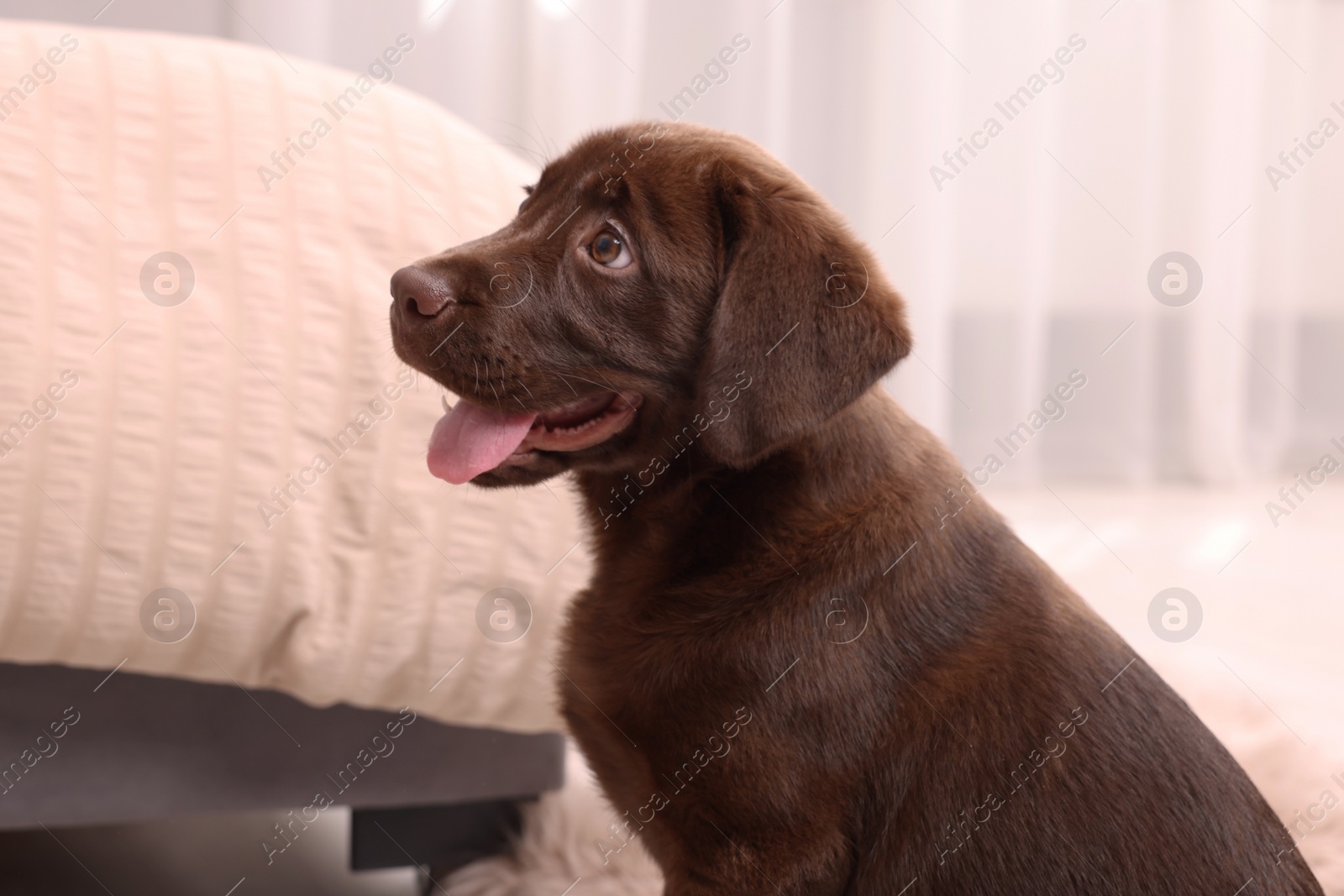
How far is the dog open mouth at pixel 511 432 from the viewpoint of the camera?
4.63 ft

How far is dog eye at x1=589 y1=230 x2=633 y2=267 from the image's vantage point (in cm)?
142

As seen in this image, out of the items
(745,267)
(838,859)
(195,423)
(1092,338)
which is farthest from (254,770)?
(1092,338)

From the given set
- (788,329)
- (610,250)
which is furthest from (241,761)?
(788,329)

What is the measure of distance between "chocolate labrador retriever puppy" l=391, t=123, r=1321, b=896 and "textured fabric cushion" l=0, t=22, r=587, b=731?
280 mm

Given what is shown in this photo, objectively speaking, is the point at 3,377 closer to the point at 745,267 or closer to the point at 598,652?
the point at 598,652

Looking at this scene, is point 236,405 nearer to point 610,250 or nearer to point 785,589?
point 610,250

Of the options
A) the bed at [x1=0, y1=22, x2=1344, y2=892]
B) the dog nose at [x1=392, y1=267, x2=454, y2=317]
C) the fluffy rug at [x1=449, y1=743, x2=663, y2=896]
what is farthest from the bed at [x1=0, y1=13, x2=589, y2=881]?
the dog nose at [x1=392, y1=267, x2=454, y2=317]

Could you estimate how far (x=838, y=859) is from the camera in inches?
49.8

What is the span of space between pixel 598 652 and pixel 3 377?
82 cm

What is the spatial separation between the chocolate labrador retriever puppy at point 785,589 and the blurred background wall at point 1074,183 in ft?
10.3

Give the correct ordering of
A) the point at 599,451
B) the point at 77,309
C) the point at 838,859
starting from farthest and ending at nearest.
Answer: the point at 77,309, the point at 599,451, the point at 838,859

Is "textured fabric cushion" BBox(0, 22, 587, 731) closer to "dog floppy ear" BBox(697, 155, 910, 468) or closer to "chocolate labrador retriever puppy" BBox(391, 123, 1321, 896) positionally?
"chocolate labrador retriever puppy" BBox(391, 123, 1321, 896)

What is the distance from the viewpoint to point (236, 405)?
1.60 metres

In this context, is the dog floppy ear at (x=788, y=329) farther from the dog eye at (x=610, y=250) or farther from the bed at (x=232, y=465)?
the bed at (x=232, y=465)
